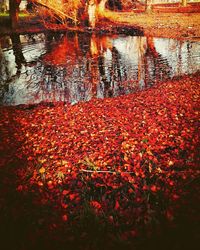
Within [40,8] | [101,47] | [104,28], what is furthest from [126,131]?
[104,28]

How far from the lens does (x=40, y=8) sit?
2442 cm

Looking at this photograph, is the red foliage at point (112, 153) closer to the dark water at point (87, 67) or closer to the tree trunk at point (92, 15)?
the dark water at point (87, 67)

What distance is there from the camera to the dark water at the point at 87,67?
1232 cm

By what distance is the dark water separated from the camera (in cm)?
1232

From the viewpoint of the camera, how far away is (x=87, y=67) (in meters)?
15.7

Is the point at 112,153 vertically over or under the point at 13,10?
under

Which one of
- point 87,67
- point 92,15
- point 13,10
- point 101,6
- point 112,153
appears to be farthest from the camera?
point 101,6

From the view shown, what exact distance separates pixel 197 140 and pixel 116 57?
41.9ft

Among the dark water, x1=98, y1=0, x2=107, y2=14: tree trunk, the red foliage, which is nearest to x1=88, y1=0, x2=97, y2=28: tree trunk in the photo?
x1=98, y1=0, x2=107, y2=14: tree trunk

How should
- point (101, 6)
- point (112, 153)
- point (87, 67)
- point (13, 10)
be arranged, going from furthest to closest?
point (101, 6) < point (13, 10) < point (87, 67) < point (112, 153)

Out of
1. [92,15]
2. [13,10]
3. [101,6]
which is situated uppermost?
[101,6]

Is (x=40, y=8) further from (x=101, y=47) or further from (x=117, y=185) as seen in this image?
(x=117, y=185)

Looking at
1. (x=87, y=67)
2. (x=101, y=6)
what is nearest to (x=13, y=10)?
(x=101, y=6)

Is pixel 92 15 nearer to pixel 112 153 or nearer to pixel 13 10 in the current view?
pixel 13 10
